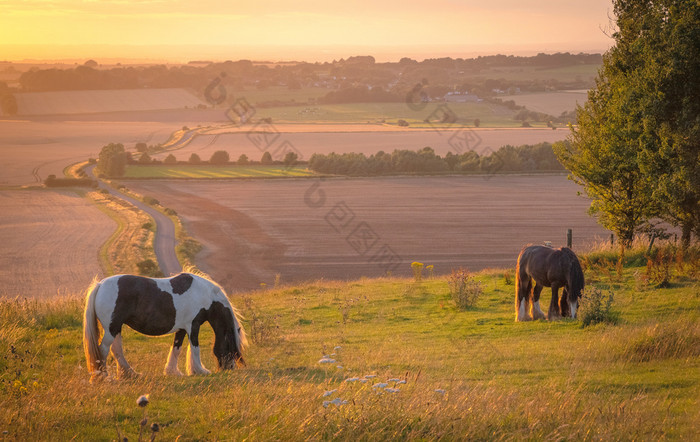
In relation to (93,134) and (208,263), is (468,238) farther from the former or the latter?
(93,134)

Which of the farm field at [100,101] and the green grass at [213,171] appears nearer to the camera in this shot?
the green grass at [213,171]

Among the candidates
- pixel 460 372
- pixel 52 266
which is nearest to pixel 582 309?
pixel 460 372

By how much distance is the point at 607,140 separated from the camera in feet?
76.1

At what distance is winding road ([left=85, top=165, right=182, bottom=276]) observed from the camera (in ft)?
139

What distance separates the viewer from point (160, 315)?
39.2 ft

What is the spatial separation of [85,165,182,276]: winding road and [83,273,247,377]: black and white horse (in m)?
19.2

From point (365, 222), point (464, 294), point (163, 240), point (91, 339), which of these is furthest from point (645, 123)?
point (163, 240)

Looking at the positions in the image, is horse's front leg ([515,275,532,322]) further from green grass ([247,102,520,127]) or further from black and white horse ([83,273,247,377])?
green grass ([247,102,520,127])

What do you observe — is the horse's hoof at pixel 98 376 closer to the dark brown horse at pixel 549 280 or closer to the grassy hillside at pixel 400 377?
the grassy hillside at pixel 400 377

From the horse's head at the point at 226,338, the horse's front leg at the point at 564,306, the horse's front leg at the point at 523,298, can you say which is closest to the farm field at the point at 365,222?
the horse's front leg at the point at 523,298

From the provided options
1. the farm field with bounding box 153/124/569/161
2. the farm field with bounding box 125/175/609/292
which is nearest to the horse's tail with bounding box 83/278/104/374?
the farm field with bounding box 125/175/609/292

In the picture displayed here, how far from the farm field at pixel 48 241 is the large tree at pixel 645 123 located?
23.8 meters

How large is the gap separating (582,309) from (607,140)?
1017cm

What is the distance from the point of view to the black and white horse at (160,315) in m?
11.5
